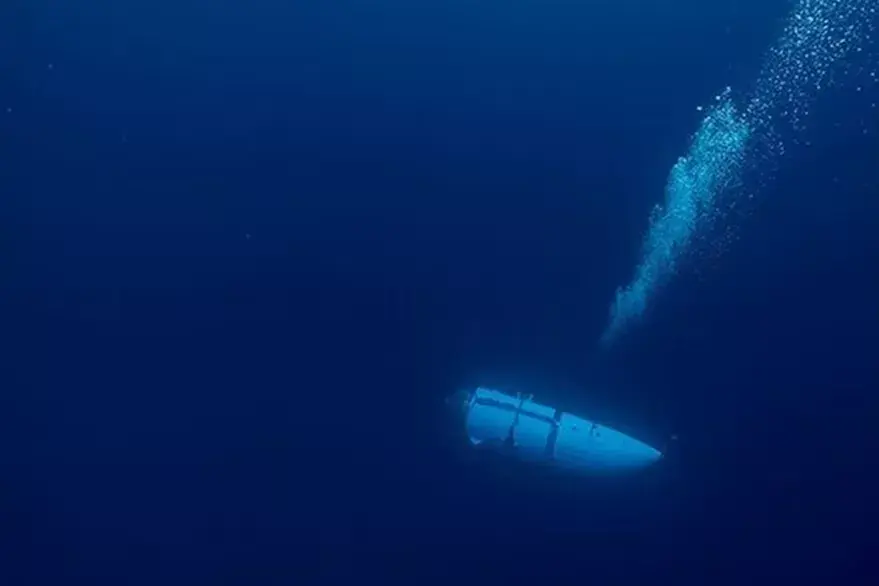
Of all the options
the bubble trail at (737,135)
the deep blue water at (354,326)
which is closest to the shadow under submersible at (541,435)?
the deep blue water at (354,326)

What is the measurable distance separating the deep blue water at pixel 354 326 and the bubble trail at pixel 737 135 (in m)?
0.14

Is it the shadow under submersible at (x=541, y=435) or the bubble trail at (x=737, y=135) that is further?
the shadow under submersible at (x=541, y=435)

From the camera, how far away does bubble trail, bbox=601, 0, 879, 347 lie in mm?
5863

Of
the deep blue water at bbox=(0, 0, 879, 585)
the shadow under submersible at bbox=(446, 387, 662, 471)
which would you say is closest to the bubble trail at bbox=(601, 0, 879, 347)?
the deep blue water at bbox=(0, 0, 879, 585)

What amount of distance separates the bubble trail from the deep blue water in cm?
14

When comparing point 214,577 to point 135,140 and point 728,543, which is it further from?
point 728,543

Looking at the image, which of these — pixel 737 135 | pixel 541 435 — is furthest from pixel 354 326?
pixel 737 135

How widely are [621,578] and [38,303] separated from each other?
4886 millimetres

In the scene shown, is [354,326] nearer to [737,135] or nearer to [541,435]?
[541,435]

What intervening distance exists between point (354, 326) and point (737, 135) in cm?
321

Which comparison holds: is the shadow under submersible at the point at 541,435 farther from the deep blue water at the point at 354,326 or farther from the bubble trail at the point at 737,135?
the bubble trail at the point at 737,135

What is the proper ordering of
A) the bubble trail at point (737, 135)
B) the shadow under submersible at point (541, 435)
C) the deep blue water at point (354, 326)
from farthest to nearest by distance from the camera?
the shadow under submersible at point (541, 435), the deep blue water at point (354, 326), the bubble trail at point (737, 135)

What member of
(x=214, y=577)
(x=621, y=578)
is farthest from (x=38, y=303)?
(x=621, y=578)

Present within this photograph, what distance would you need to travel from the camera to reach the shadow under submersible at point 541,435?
20.4 feet
